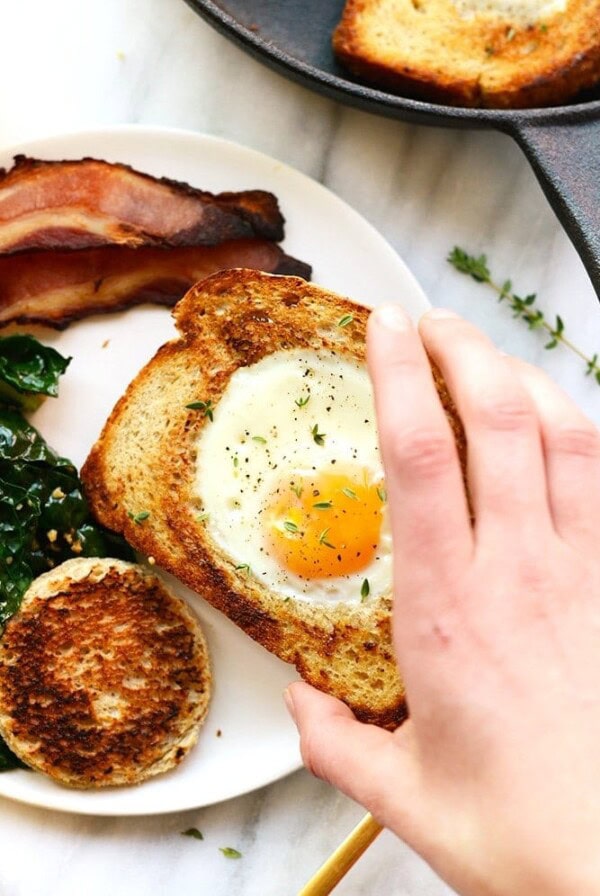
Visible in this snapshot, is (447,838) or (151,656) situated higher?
(447,838)

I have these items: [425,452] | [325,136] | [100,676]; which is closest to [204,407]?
[100,676]

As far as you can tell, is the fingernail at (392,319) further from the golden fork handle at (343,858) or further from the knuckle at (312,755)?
the golden fork handle at (343,858)

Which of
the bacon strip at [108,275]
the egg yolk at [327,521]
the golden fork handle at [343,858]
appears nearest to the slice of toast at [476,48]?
the bacon strip at [108,275]

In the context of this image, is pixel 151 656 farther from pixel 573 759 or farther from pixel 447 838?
pixel 573 759

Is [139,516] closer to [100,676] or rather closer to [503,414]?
Result: [100,676]

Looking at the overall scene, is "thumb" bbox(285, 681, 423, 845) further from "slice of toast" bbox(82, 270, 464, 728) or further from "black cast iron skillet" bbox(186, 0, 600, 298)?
"black cast iron skillet" bbox(186, 0, 600, 298)

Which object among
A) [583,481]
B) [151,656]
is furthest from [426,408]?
[151,656]
